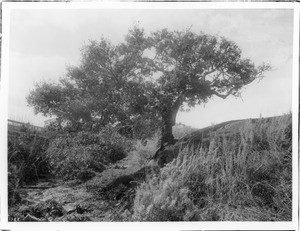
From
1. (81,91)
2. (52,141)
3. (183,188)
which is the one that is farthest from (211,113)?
(52,141)

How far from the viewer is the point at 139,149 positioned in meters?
7.94

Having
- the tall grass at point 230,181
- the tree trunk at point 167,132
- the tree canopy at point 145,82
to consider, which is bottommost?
the tall grass at point 230,181

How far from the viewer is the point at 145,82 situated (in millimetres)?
7816

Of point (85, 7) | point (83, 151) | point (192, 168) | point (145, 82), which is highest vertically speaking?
point (85, 7)

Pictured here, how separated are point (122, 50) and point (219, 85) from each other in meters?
2.05

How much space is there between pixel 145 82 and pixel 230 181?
8.35 ft

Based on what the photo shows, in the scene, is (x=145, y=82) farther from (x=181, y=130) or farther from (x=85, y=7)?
(x=85, y=7)

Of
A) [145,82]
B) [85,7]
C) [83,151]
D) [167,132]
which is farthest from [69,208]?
[85,7]

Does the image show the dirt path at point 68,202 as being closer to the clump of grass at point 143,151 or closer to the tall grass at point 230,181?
the clump of grass at point 143,151

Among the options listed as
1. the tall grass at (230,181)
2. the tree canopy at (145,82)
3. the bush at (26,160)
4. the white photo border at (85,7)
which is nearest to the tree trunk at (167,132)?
the tree canopy at (145,82)

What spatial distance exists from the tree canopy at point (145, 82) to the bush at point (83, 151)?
→ 260mm

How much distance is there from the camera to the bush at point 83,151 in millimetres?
7637

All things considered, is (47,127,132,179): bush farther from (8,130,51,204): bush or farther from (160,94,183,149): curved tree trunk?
(160,94,183,149): curved tree trunk

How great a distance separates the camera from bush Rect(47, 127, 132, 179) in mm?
7637
